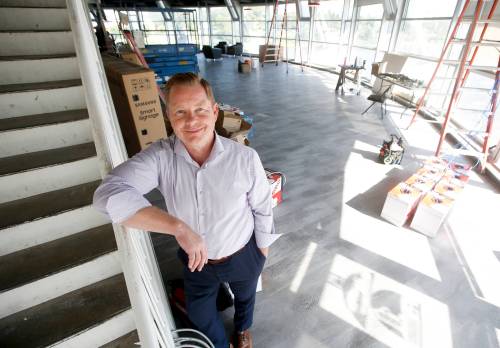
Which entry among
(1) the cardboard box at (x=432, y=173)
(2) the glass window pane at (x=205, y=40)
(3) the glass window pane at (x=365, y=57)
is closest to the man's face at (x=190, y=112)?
(1) the cardboard box at (x=432, y=173)

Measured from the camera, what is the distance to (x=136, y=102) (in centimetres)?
320

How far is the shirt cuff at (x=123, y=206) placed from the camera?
854 millimetres

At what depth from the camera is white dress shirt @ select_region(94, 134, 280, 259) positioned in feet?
3.64

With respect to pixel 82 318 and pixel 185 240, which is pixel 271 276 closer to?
pixel 82 318

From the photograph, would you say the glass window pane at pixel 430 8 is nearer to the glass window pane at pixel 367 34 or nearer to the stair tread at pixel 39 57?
the glass window pane at pixel 367 34

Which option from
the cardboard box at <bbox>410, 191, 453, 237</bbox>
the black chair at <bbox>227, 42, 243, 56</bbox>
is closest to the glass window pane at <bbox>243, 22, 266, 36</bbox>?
the black chair at <bbox>227, 42, 243, 56</bbox>

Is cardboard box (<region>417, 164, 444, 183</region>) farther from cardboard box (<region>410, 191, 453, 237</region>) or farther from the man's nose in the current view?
the man's nose

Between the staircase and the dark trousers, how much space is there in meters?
0.40

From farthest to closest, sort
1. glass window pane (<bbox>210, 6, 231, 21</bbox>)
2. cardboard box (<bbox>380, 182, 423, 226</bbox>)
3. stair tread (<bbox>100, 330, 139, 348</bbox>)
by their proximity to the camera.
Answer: glass window pane (<bbox>210, 6, 231, 21</bbox>)
cardboard box (<bbox>380, 182, 423, 226</bbox>)
stair tread (<bbox>100, 330, 139, 348</bbox>)

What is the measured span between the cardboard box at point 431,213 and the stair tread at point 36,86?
3482 mm

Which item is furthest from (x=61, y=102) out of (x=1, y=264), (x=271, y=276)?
(x=271, y=276)

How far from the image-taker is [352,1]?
994cm

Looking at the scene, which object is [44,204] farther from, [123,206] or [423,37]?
[423,37]

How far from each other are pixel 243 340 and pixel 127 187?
1.45 metres
